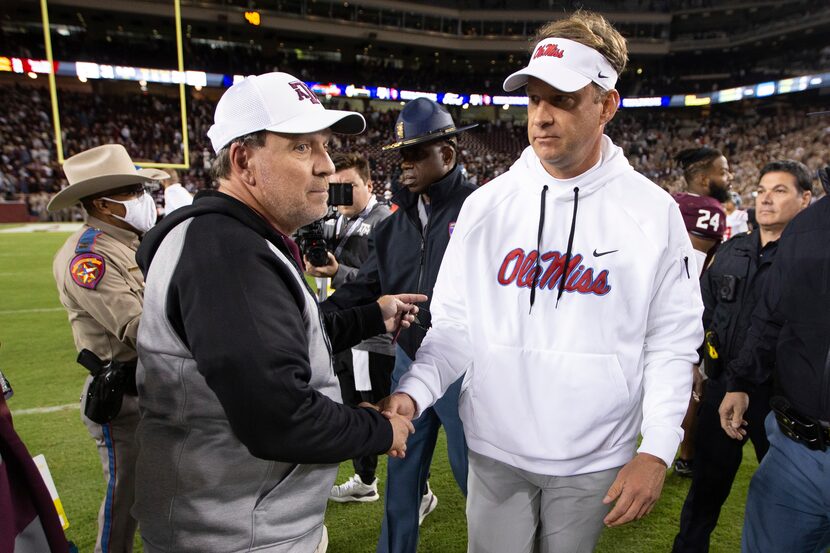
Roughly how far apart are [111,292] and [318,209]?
1350 mm

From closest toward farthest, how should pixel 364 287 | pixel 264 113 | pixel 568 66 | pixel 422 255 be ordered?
1. pixel 264 113
2. pixel 568 66
3. pixel 422 255
4. pixel 364 287

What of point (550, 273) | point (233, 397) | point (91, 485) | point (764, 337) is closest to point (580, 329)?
point (550, 273)

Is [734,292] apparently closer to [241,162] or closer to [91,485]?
[241,162]

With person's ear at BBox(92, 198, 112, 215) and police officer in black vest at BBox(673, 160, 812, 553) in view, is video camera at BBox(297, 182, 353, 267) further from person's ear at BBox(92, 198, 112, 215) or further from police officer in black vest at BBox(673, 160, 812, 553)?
police officer in black vest at BBox(673, 160, 812, 553)

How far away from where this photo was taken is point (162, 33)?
30406 millimetres

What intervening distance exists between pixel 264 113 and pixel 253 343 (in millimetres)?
601

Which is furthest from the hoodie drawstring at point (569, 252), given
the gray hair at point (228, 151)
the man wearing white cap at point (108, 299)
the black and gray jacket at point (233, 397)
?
the man wearing white cap at point (108, 299)

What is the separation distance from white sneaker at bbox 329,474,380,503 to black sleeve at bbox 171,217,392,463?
7.45 ft

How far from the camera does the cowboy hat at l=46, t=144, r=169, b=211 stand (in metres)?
2.37

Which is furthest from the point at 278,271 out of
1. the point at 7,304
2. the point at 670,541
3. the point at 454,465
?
the point at 7,304

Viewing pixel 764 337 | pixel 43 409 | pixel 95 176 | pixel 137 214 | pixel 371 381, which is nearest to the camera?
pixel 764 337

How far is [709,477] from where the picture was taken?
2.47 metres

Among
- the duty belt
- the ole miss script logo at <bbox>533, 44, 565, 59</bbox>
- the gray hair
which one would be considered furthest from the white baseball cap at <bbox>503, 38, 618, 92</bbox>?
the duty belt

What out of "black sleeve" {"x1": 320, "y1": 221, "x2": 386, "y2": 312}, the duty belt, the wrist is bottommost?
the duty belt
